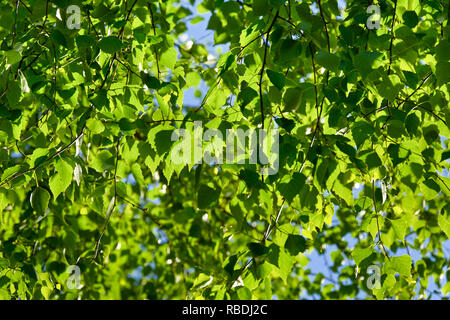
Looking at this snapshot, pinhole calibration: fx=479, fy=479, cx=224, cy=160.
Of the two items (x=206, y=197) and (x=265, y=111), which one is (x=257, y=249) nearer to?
(x=206, y=197)

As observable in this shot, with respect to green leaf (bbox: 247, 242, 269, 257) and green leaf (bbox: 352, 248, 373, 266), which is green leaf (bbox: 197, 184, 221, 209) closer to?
green leaf (bbox: 247, 242, 269, 257)

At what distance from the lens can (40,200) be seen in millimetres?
1388

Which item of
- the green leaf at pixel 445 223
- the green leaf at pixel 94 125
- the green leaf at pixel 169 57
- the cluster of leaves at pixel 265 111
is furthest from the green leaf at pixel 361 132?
the green leaf at pixel 94 125

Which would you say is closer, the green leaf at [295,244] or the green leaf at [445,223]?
the green leaf at [295,244]

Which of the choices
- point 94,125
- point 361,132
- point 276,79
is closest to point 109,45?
point 94,125

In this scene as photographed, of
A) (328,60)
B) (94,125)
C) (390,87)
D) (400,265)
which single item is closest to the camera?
(328,60)

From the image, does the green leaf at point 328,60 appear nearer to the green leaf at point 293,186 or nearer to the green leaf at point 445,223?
the green leaf at point 293,186

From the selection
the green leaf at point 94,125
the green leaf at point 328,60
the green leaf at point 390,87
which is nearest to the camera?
the green leaf at point 328,60

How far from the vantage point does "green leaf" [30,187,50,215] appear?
1.38m

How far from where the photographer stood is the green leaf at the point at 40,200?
1382 millimetres

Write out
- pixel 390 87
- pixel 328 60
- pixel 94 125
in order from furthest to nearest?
pixel 94 125
pixel 390 87
pixel 328 60

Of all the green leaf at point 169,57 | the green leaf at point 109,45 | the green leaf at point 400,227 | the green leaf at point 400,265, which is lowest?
the green leaf at point 400,265
